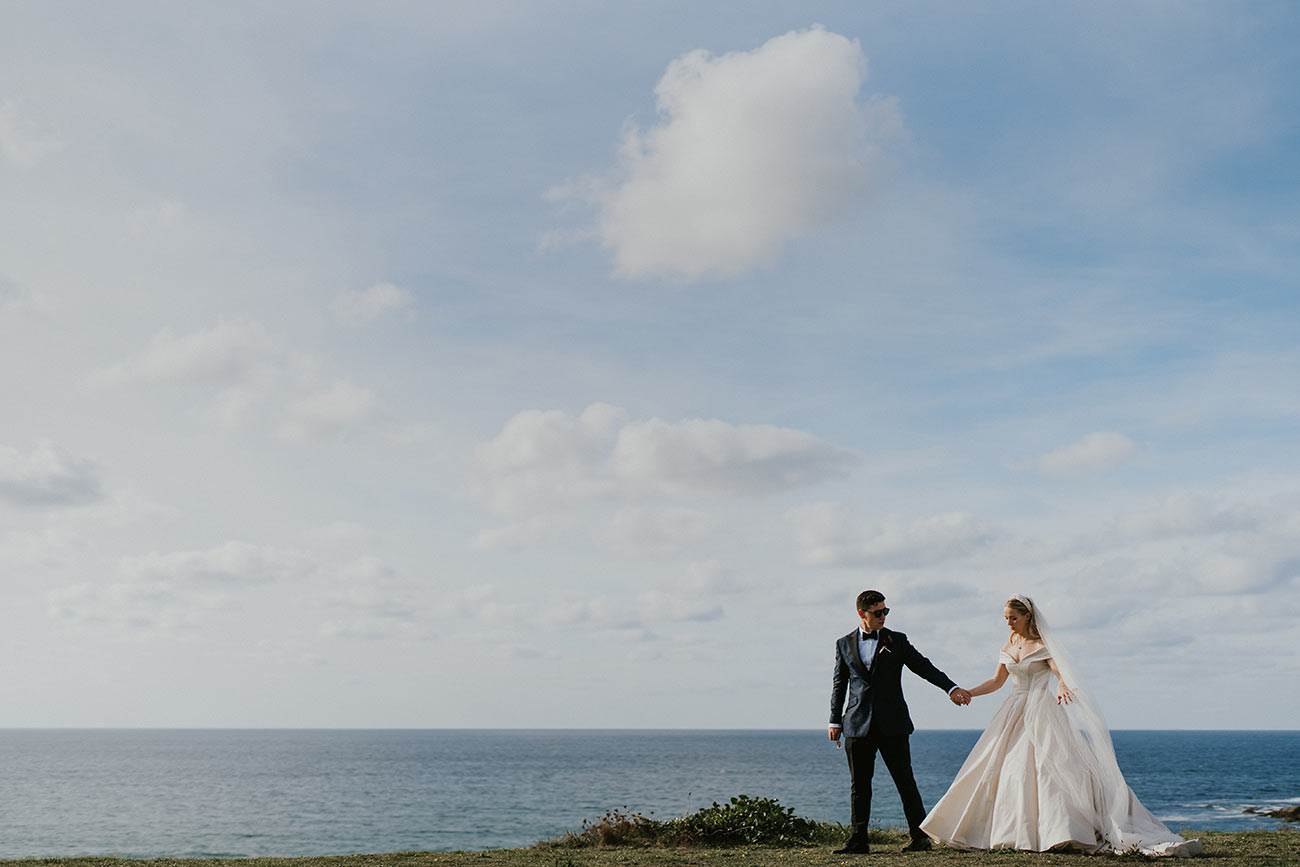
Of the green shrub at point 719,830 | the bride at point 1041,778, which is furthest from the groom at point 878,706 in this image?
the green shrub at point 719,830

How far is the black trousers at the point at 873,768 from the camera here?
33.4 ft

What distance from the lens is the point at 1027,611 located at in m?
10.7

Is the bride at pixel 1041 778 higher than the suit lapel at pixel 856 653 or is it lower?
lower

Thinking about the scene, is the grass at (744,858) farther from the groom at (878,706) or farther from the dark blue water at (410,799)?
the dark blue water at (410,799)

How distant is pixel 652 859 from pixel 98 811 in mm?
68604

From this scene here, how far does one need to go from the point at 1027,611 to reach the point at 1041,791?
179cm

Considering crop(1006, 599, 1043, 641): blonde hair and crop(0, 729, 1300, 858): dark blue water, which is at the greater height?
crop(1006, 599, 1043, 641): blonde hair

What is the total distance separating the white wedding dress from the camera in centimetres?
970

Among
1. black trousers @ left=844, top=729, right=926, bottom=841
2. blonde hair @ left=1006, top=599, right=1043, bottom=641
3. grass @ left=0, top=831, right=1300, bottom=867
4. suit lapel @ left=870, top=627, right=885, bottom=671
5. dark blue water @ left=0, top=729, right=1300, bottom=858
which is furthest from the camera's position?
dark blue water @ left=0, top=729, right=1300, bottom=858

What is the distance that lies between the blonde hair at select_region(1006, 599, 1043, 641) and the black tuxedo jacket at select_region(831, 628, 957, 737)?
108 centimetres

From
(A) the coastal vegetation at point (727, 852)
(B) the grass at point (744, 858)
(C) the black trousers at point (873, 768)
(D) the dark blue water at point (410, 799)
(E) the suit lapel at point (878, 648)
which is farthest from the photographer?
(D) the dark blue water at point (410, 799)

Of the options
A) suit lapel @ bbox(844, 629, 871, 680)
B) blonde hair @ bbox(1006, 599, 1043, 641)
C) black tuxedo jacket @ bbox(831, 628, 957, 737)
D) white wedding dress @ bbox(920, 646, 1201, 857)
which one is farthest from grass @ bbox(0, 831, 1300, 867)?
blonde hair @ bbox(1006, 599, 1043, 641)

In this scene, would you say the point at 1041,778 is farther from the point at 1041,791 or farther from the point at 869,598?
the point at 869,598

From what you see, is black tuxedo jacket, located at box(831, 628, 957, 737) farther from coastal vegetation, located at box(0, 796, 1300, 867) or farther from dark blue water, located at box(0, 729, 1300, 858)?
dark blue water, located at box(0, 729, 1300, 858)
